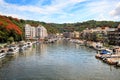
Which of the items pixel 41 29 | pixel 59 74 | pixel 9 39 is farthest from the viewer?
pixel 41 29

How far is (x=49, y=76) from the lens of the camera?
30547 mm

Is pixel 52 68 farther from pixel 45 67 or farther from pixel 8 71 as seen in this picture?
pixel 8 71

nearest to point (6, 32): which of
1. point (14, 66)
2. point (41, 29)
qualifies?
point (14, 66)

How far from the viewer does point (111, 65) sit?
127 feet

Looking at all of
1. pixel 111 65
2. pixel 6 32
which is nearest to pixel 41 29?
pixel 6 32

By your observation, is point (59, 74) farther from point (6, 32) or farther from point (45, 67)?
point (6, 32)

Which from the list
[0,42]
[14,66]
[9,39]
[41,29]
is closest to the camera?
[14,66]

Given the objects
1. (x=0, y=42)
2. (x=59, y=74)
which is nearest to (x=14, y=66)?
(x=59, y=74)

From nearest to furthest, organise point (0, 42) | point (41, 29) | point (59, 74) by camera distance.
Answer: point (59, 74) → point (0, 42) → point (41, 29)

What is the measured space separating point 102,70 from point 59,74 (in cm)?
611

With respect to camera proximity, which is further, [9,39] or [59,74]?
[9,39]

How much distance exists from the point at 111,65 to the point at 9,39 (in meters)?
38.8

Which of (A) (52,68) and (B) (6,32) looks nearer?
(A) (52,68)

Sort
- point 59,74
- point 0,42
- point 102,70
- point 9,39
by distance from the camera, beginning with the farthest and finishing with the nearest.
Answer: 1. point 9,39
2. point 0,42
3. point 102,70
4. point 59,74
